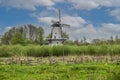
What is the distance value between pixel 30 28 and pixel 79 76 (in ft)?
208

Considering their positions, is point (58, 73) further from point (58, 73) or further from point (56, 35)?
point (56, 35)

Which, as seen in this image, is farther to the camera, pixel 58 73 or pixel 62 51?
pixel 62 51

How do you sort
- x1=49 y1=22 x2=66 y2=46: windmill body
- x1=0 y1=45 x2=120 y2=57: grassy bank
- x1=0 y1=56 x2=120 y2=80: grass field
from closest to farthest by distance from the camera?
1. x1=0 y1=56 x2=120 y2=80: grass field
2. x1=0 y1=45 x2=120 y2=57: grassy bank
3. x1=49 y1=22 x2=66 y2=46: windmill body

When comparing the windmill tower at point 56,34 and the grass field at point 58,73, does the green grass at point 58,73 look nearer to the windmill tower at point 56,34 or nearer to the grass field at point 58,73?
the grass field at point 58,73

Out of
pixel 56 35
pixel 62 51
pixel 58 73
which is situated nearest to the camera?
pixel 58 73

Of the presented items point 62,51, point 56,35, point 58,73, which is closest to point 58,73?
point 58,73

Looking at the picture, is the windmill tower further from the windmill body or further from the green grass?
the green grass

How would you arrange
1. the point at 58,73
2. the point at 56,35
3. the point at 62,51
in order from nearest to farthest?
the point at 58,73, the point at 62,51, the point at 56,35

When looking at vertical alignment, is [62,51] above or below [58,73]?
above

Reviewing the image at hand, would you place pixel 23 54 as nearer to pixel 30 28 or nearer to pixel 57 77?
pixel 57 77

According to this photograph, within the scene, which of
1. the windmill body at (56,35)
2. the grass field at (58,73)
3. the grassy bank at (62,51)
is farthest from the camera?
the windmill body at (56,35)

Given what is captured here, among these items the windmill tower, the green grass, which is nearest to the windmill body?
the windmill tower

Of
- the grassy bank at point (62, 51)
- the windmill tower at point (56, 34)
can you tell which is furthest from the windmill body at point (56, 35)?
the grassy bank at point (62, 51)

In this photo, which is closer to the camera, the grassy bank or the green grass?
the green grass
